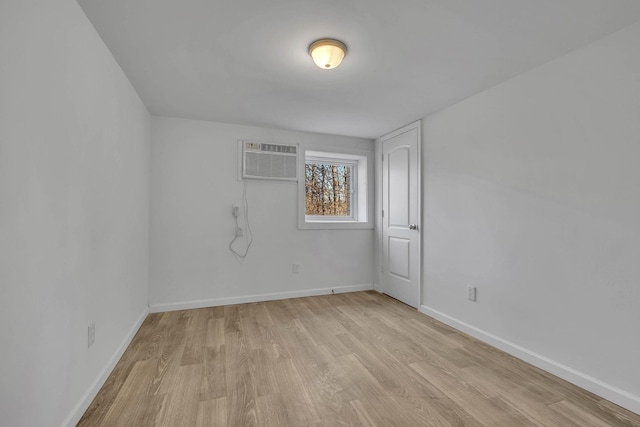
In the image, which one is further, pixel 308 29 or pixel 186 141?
pixel 186 141

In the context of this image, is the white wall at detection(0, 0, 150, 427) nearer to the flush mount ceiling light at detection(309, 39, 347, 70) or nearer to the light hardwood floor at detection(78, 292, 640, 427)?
the light hardwood floor at detection(78, 292, 640, 427)

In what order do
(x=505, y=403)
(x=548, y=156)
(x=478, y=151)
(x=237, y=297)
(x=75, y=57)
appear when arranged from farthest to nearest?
1. (x=237, y=297)
2. (x=478, y=151)
3. (x=548, y=156)
4. (x=505, y=403)
5. (x=75, y=57)

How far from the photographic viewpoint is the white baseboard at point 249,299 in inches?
123

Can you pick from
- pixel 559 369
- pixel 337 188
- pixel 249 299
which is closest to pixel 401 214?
pixel 337 188

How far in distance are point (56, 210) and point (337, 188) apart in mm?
3252

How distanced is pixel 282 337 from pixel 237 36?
226 cm

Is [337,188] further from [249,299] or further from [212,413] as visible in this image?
[212,413]

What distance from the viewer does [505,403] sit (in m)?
1.62

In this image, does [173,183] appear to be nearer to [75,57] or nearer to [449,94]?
[75,57]

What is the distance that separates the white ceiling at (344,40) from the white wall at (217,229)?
1.94ft

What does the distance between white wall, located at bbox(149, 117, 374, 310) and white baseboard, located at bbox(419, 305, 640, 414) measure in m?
1.78

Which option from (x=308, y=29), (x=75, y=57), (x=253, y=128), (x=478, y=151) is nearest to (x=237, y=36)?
(x=308, y=29)

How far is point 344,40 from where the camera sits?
1.76m

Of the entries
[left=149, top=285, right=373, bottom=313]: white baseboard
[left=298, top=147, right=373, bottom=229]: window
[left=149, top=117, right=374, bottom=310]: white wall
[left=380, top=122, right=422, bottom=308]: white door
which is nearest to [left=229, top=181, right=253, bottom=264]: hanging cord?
[left=149, top=117, right=374, bottom=310]: white wall
